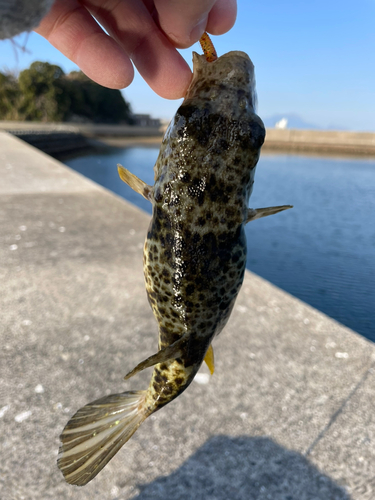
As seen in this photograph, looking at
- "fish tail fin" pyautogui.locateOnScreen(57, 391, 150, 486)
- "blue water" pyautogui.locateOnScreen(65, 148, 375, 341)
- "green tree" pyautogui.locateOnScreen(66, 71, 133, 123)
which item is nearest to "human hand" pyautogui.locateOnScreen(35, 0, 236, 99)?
"fish tail fin" pyautogui.locateOnScreen(57, 391, 150, 486)

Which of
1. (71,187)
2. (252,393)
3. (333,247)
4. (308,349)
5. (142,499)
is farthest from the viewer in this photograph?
(333,247)

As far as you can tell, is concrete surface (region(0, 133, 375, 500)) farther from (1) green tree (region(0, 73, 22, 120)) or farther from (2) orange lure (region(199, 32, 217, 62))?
(1) green tree (region(0, 73, 22, 120))

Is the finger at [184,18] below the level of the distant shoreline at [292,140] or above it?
above

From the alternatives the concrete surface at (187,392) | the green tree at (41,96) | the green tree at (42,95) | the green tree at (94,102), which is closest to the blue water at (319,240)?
the concrete surface at (187,392)

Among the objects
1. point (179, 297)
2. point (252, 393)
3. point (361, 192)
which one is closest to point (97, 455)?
point (179, 297)

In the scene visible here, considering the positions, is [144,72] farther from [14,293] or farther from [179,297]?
[14,293]

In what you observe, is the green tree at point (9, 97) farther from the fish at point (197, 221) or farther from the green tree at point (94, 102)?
the fish at point (197, 221)

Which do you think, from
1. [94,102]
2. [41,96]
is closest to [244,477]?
[41,96]
